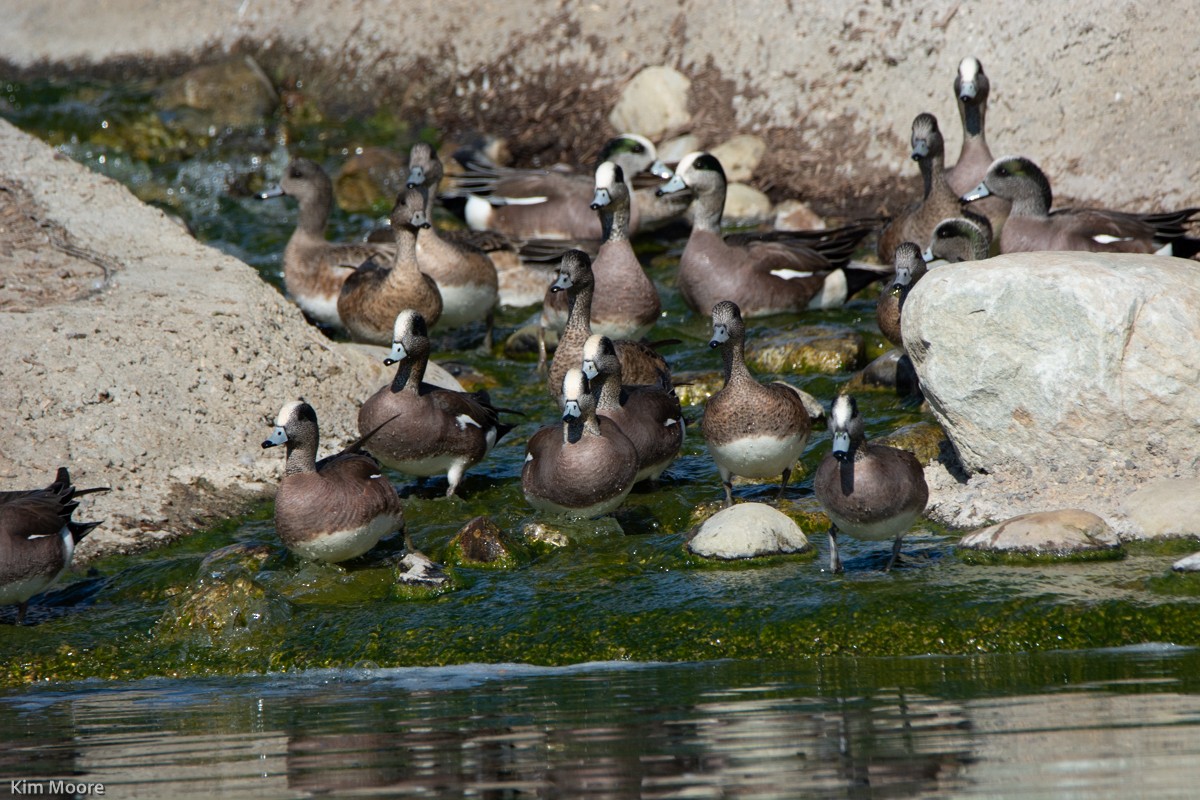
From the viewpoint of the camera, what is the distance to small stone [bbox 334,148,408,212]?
58.2ft

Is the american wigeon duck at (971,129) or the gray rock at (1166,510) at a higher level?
the american wigeon duck at (971,129)

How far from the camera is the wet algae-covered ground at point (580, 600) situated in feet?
22.9

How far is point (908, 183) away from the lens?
52.5ft

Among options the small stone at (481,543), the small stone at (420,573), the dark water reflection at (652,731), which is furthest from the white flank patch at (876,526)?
the small stone at (420,573)

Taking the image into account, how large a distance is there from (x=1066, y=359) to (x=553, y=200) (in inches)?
331

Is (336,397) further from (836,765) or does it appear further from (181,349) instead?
(836,765)

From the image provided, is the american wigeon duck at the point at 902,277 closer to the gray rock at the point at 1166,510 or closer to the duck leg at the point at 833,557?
the gray rock at the point at 1166,510

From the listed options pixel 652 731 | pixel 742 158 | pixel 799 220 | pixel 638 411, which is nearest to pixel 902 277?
pixel 638 411

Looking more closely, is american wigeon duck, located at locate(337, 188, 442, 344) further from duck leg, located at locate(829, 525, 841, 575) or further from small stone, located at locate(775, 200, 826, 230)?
duck leg, located at locate(829, 525, 841, 575)

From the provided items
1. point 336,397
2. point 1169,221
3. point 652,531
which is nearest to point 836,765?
point 652,531

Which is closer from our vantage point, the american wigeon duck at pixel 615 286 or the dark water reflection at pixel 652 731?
the dark water reflection at pixel 652 731

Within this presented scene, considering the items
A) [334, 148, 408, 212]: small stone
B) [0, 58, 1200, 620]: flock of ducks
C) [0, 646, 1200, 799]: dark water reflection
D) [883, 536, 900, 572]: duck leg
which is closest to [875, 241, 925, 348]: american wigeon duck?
[0, 58, 1200, 620]: flock of ducks

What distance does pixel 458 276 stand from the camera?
43.3 feet

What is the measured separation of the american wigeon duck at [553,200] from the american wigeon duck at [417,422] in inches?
242
